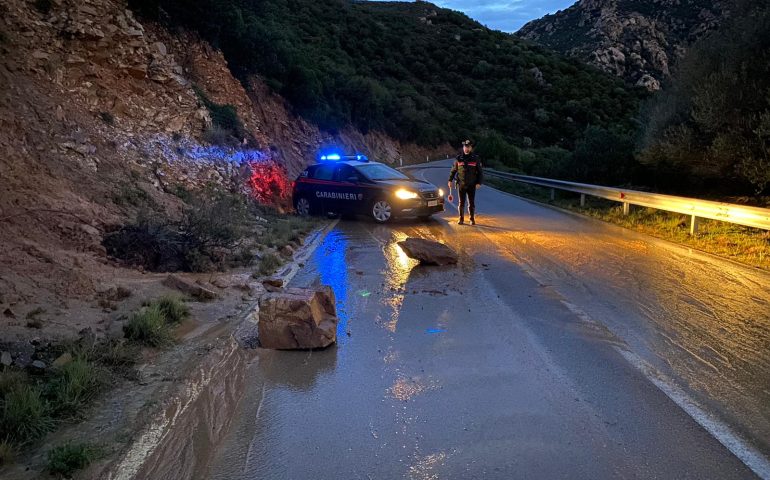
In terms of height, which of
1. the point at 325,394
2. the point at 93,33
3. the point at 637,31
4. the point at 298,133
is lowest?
the point at 325,394

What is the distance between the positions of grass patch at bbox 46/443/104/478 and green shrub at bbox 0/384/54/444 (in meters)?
0.26

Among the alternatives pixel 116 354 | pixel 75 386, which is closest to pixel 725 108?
pixel 116 354

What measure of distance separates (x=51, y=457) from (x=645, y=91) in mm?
74924

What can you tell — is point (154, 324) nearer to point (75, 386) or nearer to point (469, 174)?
point (75, 386)

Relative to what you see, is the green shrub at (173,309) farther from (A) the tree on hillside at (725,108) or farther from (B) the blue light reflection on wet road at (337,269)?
(A) the tree on hillside at (725,108)

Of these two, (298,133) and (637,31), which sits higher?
(637,31)

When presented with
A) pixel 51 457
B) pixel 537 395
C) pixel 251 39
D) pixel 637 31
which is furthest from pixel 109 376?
pixel 637 31

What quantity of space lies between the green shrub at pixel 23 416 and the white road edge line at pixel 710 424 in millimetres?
4084

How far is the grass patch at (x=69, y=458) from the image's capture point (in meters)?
3.13

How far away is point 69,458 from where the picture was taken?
10.5 feet

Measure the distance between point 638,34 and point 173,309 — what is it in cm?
8055

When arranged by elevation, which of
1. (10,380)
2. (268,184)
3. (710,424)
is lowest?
(710,424)

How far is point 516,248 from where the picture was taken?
1102cm

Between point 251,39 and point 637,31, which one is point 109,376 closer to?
point 251,39
